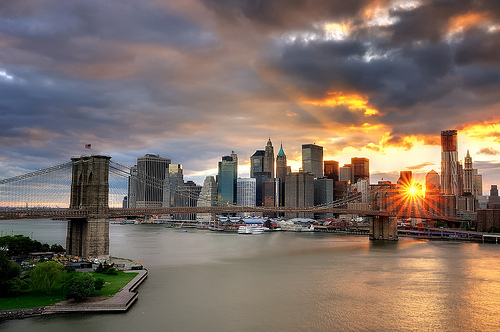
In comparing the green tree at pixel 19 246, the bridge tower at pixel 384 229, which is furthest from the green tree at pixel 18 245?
the bridge tower at pixel 384 229

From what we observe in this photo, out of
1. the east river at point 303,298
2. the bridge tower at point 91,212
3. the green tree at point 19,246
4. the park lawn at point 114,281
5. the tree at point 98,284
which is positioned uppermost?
the bridge tower at point 91,212

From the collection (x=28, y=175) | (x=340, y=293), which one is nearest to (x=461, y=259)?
(x=340, y=293)

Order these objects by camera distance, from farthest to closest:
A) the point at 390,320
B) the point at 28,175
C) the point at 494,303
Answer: the point at 28,175 → the point at 494,303 → the point at 390,320

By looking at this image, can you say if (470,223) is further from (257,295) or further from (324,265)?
(257,295)

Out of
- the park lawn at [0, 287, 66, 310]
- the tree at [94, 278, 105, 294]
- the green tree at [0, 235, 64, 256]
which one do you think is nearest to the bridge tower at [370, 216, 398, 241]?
the green tree at [0, 235, 64, 256]

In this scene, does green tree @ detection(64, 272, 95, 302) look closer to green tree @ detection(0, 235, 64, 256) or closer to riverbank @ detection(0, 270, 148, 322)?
riverbank @ detection(0, 270, 148, 322)

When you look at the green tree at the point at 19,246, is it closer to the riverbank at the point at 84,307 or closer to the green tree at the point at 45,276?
the green tree at the point at 45,276
